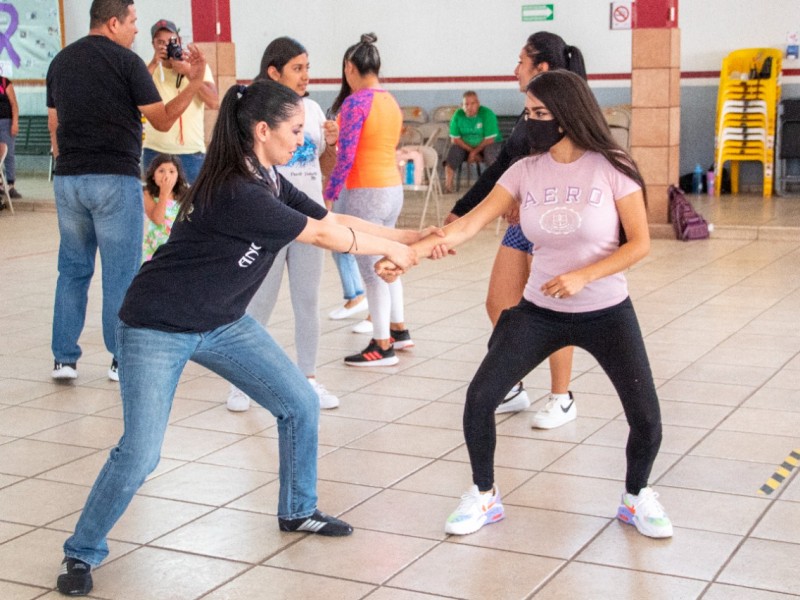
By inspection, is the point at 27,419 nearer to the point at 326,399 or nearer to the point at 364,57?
the point at 326,399

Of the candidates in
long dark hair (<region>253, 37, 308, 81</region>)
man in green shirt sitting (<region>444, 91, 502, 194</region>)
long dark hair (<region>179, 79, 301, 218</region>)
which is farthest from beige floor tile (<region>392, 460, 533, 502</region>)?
man in green shirt sitting (<region>444, 91, 502, 194</region>)

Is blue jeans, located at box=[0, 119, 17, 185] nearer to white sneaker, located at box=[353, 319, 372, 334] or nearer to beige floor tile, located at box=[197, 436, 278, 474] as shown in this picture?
white sneaker, located at box=[353, 319, 372, 334]

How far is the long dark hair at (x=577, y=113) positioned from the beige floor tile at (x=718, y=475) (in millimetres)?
1208

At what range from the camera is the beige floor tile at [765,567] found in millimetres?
3422

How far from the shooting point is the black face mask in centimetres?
378

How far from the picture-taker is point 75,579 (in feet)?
11.3

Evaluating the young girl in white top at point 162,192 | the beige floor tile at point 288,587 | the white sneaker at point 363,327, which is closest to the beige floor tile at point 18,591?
the beige floor tile at point 288,587

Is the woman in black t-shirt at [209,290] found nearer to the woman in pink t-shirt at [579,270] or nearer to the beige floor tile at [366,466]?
the woman in pink t-shirt at [579,270]

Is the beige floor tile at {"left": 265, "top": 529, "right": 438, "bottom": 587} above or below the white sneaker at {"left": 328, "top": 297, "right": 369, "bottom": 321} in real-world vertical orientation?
above

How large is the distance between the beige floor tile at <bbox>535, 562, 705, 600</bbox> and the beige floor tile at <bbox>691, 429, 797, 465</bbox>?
4.20 ft

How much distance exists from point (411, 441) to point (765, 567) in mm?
1743

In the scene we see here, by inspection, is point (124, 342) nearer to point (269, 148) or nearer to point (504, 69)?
point (269, 148)

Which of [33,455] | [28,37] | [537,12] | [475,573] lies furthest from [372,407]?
[28,37]

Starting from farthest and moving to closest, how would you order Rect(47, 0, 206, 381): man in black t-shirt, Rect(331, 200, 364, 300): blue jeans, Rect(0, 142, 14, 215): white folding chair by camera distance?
Rect(0, 142, 14, 215): white folding chair
Rect(331, 200, 364, 300): blue jeans
Rect(47, 0, 206, 381): man in black t-shirt
